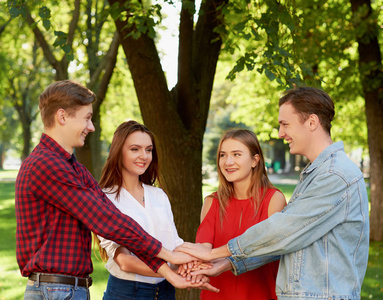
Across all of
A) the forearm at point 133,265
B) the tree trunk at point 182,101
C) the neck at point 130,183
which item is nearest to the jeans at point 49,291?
the forearm at point 133,265

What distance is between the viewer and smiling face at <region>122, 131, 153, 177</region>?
3.89 m

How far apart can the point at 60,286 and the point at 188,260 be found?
104 cm

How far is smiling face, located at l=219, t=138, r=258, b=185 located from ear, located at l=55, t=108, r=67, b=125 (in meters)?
1.27

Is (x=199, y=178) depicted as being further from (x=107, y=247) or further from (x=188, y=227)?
(x=107, y=247)

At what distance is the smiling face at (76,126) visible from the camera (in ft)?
10.1

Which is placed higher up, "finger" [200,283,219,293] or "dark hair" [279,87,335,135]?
"dark hair" [279,87,335,135]

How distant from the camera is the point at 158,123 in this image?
5.72 m

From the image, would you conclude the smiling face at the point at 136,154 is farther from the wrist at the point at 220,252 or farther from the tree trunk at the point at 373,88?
the tree trunk at the point at 373,88

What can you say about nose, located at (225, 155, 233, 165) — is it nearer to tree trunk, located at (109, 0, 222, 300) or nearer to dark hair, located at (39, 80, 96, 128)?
dark hair, located at (39, 80, 96, 128)

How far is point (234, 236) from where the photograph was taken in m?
3.62

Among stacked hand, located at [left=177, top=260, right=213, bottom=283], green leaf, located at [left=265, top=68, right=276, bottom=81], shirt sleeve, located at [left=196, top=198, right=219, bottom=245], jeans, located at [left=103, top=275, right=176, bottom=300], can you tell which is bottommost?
jeans, located at [left=103, top=275, right=176, bottom=300]

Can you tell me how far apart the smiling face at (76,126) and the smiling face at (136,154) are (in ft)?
2.57

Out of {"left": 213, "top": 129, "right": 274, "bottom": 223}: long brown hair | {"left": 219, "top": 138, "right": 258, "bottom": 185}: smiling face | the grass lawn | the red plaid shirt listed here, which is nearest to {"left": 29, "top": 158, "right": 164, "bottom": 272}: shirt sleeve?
the red plaid shirt

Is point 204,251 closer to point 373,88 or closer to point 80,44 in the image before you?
point 373,88
